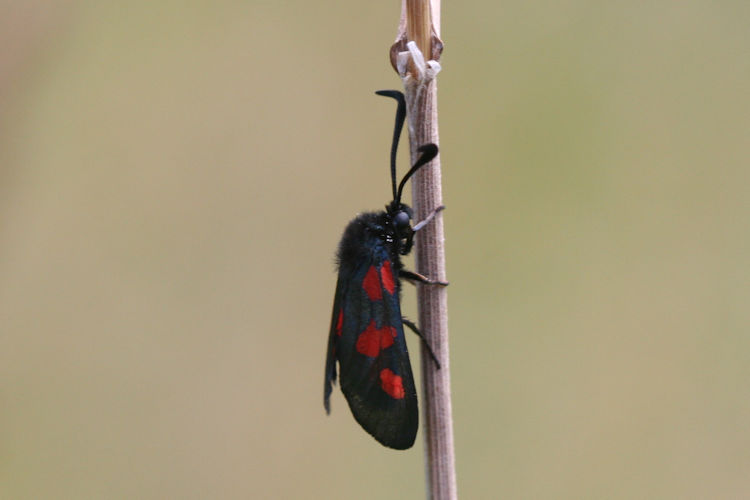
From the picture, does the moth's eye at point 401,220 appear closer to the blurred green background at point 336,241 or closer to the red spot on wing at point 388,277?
the red spot on wing at point 388,277

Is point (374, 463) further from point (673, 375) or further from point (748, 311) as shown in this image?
point (748, 311)

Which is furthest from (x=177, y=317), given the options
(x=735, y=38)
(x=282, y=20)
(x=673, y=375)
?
(x=735, y=38)

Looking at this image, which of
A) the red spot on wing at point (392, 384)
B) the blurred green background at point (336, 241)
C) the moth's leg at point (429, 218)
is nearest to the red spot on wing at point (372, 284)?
the red spot on wing at point (392, 384)

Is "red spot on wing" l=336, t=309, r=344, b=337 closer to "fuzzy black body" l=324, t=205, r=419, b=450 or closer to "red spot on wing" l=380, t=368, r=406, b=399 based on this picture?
"fuzzy black body" l=324, t=205, r=419, b=450

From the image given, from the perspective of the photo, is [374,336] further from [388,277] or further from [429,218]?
[429,218]

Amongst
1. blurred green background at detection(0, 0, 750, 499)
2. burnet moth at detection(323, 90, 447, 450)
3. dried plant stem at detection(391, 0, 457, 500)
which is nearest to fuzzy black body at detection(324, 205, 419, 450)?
burnet moth at detection(323, 90, 447, 450)

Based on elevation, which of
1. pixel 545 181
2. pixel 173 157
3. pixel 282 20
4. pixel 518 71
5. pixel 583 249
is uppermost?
pixel 282 20

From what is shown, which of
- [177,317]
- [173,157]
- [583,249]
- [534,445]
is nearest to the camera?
[534,445]

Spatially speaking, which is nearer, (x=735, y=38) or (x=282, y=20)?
(x=735, y=38)
